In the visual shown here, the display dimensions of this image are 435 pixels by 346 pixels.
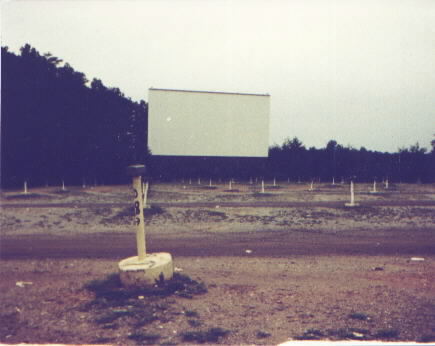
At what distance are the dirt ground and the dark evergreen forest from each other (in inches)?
425

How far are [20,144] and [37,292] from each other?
2482cm

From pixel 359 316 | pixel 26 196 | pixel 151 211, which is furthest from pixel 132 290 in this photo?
pixel 26 196

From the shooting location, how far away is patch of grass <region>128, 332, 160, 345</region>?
402cm

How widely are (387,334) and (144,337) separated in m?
2.58

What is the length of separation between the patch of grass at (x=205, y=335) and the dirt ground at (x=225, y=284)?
0.01m

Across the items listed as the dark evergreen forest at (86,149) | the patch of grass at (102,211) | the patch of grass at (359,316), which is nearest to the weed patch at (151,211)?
the patch of grass at (102,211)

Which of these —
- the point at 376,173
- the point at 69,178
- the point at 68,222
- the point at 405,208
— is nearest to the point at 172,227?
the point at 68,222

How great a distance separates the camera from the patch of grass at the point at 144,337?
4.02 metres

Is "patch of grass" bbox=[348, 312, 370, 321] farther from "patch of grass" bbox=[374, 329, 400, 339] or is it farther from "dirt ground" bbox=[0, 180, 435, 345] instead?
"patch of grass" bbox=[374, 329, 400, 339]

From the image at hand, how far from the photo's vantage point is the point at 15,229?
40.0 feet

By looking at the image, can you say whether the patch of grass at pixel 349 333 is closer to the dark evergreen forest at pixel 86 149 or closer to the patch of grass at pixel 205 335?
the patch of grass at pixel 205 335

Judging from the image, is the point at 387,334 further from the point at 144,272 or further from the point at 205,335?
the point at 144,272

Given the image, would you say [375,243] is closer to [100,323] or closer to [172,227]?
[172,227]

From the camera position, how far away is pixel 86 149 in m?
30.0
